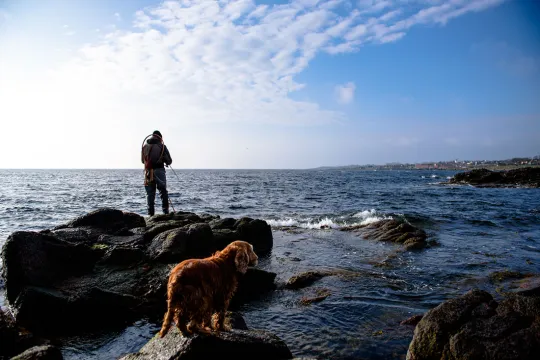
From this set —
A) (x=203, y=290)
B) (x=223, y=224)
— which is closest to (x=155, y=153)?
(x=223, y=224)

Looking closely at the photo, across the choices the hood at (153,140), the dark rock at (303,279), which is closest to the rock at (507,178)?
the dark rock at (303,279)

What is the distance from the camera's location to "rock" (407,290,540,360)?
4168 mm

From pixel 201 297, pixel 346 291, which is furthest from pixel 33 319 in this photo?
pixel 346 291

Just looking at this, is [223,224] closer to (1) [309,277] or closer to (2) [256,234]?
(2) [256,234]

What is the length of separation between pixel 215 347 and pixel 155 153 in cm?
1085

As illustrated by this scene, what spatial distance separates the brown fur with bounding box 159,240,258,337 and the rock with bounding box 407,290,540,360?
9.68 feet

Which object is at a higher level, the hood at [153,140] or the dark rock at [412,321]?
the hood at [153,140]

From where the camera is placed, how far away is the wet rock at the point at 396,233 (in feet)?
45.7

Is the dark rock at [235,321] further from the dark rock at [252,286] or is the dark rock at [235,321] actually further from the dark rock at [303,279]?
the dark rock at [303,279]

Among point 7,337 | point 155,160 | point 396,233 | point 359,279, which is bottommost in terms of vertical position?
point 359,279

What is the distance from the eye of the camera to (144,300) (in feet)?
Result: 23.5

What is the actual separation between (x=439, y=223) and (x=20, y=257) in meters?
21.1

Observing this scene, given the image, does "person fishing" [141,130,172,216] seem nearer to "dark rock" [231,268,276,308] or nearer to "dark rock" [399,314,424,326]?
"dark rock" [231,268,276,308]

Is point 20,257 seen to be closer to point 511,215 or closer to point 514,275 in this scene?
point 514,275
